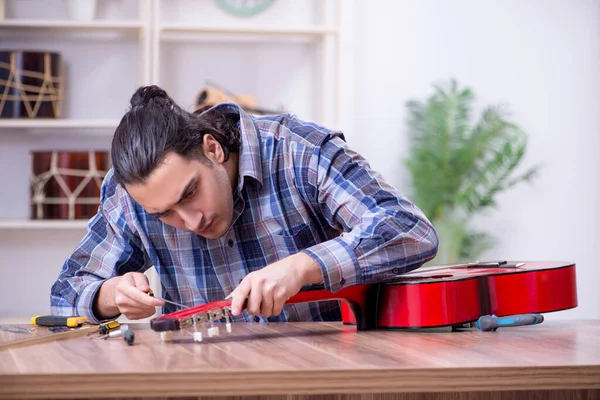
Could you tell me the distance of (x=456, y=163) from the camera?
3.82m

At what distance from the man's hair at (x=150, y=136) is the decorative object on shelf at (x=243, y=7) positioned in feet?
7.68

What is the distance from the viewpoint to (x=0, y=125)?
11.3 ft

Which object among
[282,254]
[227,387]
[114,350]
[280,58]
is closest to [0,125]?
[280,58]

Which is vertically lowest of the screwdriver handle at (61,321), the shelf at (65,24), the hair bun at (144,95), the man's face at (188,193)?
the screwdriver handle at (61,321)

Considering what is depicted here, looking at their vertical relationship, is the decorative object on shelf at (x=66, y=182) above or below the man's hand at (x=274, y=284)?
above

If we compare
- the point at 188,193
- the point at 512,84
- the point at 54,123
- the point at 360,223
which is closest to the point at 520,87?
the point at 512,84

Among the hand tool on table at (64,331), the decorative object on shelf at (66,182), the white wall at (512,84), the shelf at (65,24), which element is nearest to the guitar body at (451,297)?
the hand tool on table at (64,331)

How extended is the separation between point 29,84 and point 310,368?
114 inches

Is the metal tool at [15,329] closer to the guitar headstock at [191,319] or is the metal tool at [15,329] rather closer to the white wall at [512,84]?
the guitar headstock at [191,319]

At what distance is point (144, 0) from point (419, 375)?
2.92 metres

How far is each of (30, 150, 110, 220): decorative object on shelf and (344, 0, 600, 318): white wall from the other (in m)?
1.32

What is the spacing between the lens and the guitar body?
4.41ft

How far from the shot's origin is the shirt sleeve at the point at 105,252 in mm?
1690

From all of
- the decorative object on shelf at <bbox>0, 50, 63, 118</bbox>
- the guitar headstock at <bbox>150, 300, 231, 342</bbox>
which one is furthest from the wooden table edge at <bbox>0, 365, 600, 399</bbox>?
the decorative object on shelf at <bbox>0, 50, 63, 118</bbox>
